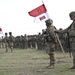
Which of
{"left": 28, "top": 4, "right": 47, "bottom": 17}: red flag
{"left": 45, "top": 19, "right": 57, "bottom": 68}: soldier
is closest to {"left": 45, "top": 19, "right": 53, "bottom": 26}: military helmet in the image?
{"left": 45, "top": 19, "right": 57, "bottom": 68}: soldier

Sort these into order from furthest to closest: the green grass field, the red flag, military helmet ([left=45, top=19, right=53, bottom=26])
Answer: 1. the red flag
2. military helmet ([left=45, top=19, right=53, bottom=26])
3. the green grass field

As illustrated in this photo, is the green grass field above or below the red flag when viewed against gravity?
below

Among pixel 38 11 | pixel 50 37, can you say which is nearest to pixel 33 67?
pixel 50 37

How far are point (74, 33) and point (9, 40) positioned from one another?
2039cm

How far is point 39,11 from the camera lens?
15.0 meters

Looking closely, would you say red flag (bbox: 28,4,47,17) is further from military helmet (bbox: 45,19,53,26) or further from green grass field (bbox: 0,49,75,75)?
green grass field (bbox: 0,49,75,75)

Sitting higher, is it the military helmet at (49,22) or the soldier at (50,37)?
the military helmet at (49,22)

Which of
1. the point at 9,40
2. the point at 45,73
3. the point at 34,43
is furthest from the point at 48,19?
the point at 34,43

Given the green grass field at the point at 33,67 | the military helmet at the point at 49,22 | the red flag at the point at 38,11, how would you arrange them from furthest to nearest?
the red flag at the point at 38,11 → the military helmet at the point at 49,22 → the green grass field at the point at 33,67

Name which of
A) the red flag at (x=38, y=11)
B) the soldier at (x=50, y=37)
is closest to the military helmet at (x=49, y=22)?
the soldier at (x=50, y=37)

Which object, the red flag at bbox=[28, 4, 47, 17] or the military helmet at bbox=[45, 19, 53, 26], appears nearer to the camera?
the military helmet at bbox=[45, 19, 53, 26]

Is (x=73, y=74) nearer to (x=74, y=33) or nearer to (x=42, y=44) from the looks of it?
(x=74, y=33)

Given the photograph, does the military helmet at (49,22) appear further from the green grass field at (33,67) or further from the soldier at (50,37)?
the green grass field at (33,67)

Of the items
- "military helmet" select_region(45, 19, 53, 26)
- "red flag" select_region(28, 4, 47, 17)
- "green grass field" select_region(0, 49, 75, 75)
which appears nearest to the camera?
"green grass field" select_region(0, 49, 75, 75)
